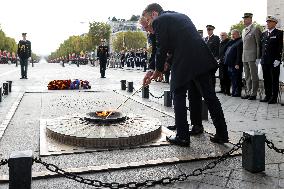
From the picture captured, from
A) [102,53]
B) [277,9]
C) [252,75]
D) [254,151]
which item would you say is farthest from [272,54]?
[102,53]

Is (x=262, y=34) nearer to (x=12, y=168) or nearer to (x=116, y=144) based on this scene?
(x=116, y=144)

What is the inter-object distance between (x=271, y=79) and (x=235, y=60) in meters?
1.90

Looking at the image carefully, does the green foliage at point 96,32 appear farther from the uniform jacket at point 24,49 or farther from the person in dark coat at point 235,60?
the person in dark coat at point 235,60

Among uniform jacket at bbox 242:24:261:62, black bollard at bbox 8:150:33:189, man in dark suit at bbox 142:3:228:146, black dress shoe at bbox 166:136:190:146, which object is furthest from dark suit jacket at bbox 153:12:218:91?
uniform jacket at bbox 242:24:261:62

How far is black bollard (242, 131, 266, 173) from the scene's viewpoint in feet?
13.0

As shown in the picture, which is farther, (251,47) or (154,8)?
(251,47)

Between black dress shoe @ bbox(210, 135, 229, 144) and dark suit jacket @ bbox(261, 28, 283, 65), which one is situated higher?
dark suit jacket @ bbox(261, 28, 283, 65)

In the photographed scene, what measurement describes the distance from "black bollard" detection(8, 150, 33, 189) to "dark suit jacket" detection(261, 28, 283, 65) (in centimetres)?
832

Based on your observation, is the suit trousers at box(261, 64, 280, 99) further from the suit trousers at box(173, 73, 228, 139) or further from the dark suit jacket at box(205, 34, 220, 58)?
the suit trousers at box(173, 73, 228, 139)

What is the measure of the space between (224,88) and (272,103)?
3.03 m

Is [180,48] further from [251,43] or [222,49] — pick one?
[222,49]

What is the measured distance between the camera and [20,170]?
319cm

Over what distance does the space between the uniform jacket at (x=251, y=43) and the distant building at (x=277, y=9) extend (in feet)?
34.1

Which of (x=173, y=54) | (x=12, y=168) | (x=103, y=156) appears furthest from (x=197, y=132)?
(x=12, y=168)
